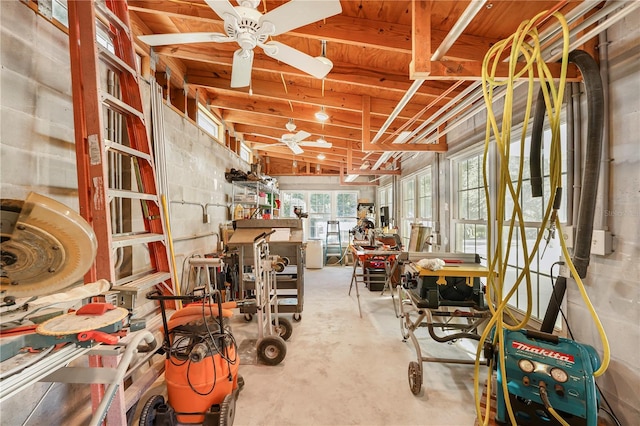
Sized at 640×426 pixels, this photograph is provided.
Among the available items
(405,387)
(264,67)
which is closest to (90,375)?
(405,387)

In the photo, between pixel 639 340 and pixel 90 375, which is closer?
pixel 90 375

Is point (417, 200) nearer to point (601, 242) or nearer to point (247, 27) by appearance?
point (601, 242)

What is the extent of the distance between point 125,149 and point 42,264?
1074mm

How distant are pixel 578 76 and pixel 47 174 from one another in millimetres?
3183

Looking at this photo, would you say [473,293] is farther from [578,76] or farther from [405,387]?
[578,76]

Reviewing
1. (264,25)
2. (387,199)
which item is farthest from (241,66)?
(387,199)

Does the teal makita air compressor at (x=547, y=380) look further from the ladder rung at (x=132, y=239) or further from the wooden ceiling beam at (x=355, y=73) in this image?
the wooden ceiling beam at (x=355, y=73)

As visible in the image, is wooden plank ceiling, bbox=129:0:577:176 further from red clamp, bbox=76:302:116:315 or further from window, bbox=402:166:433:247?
red clamp, bbox=76:302:116:315

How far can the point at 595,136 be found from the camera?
1.47m

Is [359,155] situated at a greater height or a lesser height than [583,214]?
greater

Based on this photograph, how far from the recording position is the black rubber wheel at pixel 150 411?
1.39 metres

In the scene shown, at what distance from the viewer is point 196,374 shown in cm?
154

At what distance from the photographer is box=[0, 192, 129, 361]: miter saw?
2.30 ft

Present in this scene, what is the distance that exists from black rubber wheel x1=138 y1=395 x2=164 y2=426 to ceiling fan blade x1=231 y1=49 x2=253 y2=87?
2220 mm
